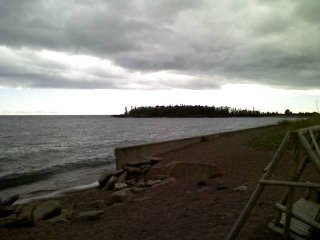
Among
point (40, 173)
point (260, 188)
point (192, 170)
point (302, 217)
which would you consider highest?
point (260, 188)

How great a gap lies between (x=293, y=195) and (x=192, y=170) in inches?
300

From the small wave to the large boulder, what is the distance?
30.9 feet

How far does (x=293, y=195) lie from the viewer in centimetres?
473

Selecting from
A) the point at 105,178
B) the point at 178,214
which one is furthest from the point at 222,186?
the point at 105,178

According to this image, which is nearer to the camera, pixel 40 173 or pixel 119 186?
pixel 119 186

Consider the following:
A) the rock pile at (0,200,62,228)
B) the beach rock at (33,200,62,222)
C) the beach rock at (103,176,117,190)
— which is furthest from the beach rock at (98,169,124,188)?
the beach rock at (33,200,62,222)

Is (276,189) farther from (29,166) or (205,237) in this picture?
(29,166)

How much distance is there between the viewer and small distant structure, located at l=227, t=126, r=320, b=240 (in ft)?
14.3

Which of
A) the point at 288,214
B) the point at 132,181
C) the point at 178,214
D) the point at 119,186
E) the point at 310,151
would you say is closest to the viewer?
the point at 310,151

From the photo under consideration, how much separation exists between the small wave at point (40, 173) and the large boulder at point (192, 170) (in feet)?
30.9

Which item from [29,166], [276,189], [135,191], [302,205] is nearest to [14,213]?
[135,191]

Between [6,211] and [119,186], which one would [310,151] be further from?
[119,186]

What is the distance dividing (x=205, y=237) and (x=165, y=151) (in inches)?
535

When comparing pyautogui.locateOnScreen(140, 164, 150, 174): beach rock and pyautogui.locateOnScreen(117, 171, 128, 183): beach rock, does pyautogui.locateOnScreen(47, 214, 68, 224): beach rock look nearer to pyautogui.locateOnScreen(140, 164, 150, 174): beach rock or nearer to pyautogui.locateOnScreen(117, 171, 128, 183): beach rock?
pyautogui.locateOnScreen(117, 171, 128, 183): beach rock
